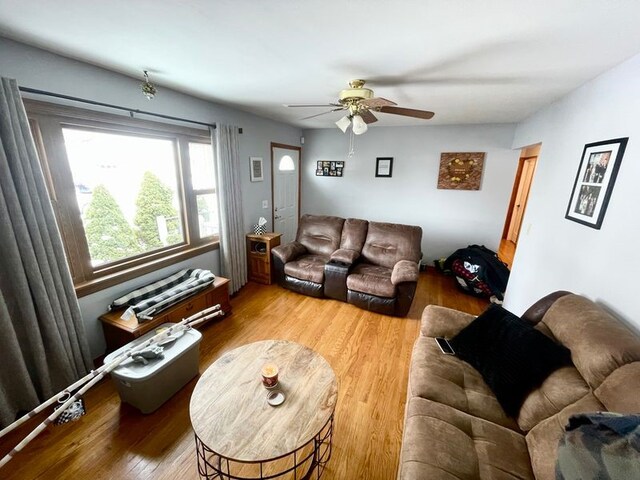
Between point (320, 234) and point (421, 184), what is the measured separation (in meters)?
1.96

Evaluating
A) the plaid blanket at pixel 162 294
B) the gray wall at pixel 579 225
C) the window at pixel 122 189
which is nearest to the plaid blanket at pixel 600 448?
the gray wall at pixel 579 225

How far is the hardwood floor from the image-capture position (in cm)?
140

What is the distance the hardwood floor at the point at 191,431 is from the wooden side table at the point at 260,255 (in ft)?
3.04

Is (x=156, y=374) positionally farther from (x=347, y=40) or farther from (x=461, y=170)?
(x=461, y=170)

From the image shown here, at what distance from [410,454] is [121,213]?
276cm

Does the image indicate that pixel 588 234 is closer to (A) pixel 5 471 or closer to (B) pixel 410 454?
(B) pixel 410 454

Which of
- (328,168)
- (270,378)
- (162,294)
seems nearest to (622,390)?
(270,378)

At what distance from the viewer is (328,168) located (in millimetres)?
4883

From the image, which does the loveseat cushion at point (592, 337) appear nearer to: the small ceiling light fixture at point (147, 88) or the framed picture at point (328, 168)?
the small ceiling light fixture at point (147, 88)

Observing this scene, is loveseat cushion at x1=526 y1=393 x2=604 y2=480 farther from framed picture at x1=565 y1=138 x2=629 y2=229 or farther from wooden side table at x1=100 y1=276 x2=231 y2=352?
wooden side table at x1=100 y1=276 x2=231 y2=352

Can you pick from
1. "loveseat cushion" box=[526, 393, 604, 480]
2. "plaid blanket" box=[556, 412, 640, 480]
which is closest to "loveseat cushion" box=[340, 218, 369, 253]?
"loveseat cushion" box=[526, 393, 604, 480]

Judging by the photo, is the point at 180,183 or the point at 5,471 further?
the point at 180,183

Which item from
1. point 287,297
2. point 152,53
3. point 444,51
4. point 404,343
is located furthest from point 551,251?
point 152,53

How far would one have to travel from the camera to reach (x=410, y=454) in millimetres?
1077
